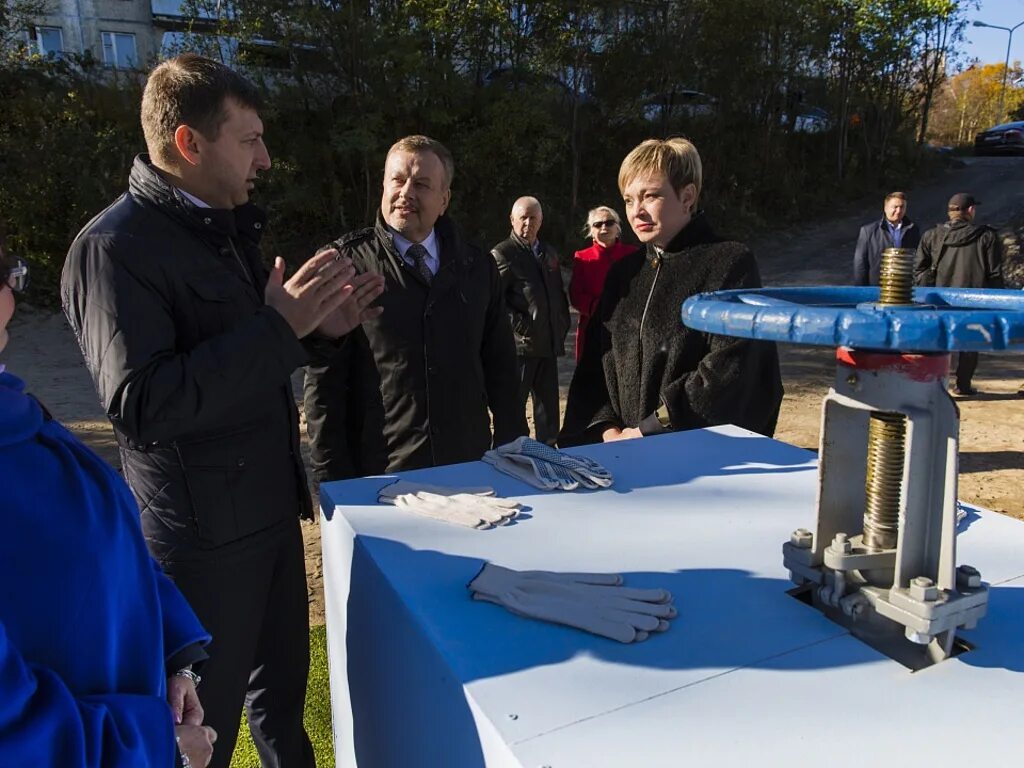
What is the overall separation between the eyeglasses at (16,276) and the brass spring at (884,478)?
3.77 feet

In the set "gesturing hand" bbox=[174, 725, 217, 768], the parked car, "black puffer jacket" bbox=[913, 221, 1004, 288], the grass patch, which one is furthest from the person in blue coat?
the parked car

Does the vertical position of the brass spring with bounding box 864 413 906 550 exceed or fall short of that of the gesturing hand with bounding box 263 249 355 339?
it falls short

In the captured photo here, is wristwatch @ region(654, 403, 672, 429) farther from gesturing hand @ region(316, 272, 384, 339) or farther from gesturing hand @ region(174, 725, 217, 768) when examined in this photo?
gesturing hand @ region(174, 725, 217, 768)

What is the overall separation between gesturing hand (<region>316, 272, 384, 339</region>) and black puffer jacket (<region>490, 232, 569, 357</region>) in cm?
336

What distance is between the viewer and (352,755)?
177 centimetres

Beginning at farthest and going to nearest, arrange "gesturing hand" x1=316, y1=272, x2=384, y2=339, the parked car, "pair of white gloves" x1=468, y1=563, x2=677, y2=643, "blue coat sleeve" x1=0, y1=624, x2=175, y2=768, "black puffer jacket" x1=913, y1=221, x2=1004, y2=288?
the parked car, "black puffer jacket" x1=913, y1=221, x2=1004, y2=288, "gesturing hand" x1=316, y1=272, x2=384, y2=339, "pair of white gloves" x1=468, y1=563, x2=677, y2=643, "blue coat sleeve" x1=0, y1=624, x2=175, y2=768

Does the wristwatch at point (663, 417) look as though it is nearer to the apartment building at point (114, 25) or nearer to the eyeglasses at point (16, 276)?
the eyeglasses at point (16, 276)

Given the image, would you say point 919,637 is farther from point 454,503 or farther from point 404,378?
point 404,378

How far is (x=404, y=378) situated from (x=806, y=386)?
→ 5753 millimetres

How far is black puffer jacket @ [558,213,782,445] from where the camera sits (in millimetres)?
2252

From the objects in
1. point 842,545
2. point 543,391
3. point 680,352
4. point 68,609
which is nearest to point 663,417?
point 680,352

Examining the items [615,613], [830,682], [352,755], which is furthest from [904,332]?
[352,755]

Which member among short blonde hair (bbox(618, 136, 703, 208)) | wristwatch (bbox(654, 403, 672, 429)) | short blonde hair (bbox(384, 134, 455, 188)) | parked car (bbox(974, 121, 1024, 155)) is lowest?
wristwatch (bbox(654, 403, 672, 429))

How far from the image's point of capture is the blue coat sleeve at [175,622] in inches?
49.6
